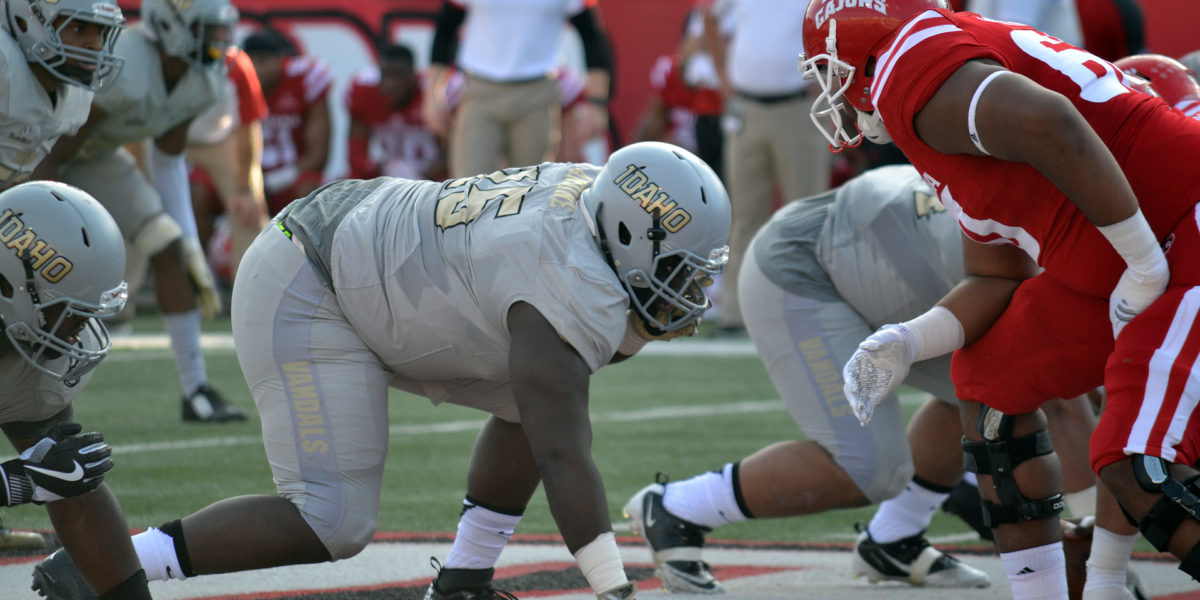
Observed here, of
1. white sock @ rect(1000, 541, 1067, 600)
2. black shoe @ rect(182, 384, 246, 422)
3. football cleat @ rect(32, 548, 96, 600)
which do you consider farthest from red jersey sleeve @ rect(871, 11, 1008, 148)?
black shoe @ rect(182, 384, 246, 422)

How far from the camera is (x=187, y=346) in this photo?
636cm

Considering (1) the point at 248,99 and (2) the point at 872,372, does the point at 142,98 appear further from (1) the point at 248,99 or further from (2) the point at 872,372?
(2) the point at 872,372

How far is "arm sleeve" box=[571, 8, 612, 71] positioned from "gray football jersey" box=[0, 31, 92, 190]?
171 inches

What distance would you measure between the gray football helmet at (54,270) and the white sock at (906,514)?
2.10 m

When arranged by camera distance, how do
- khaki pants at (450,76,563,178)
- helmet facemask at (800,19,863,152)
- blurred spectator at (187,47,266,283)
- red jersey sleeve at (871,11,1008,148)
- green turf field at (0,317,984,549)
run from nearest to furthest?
red jersey sleeve at (871,11,1008,148), helmet facemask at (800,19,863,152), green turf field at (0,317,984,549), blurred spectator at (187,47,266,283), khaki pants at (450,76,563,178)

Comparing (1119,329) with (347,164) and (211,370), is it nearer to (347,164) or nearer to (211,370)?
(211,370)

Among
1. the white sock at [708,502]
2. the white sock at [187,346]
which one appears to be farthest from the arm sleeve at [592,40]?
the white sock at [708,502]

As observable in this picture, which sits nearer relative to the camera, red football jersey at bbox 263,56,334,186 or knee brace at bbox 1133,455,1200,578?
knee brace at bbox 1133,455,1200,578

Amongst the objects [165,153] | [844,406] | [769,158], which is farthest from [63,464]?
[769,158]

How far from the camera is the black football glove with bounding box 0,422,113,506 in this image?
2875mm

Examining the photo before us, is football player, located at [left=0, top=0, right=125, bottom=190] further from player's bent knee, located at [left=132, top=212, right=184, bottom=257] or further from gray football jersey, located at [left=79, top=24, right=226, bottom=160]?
player's bent knee, located at [left=132, top=212, right=184, bottom=257]

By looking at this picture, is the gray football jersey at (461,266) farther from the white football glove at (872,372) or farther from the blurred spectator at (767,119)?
the blurred spectator at (767,119)

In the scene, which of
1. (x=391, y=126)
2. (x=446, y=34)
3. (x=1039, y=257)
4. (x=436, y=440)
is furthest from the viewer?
(x=391, y=126)

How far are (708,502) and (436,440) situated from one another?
2397 mm
